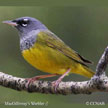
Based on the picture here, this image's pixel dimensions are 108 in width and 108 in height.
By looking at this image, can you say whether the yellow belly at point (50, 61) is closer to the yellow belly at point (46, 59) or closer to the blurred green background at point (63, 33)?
the yellow belly at point (46, 59)

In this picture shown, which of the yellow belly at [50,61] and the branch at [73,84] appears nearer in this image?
the branch at [73,84]

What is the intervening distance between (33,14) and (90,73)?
220 cm

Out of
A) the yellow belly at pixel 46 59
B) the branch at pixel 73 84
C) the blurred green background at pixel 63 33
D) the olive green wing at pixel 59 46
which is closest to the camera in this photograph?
the branch at pixel 73 84

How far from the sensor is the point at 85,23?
927cm

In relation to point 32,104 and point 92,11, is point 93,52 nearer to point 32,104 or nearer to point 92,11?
point 92,11

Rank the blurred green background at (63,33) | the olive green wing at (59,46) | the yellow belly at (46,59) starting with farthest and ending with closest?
the blurred green background at (63,33) → the olive green wing at (59,46) → the yellow belly at (46,59)

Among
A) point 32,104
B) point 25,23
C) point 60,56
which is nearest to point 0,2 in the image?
point 25,23

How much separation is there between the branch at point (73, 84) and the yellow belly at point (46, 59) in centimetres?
31

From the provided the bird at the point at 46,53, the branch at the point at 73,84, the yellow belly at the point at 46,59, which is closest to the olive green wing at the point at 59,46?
the bird at the point at 46,53

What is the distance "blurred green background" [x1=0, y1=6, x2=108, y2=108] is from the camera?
28.2ft

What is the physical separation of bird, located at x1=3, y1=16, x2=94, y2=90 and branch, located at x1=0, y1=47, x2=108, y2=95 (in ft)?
0.40

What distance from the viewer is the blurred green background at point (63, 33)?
8.59 m

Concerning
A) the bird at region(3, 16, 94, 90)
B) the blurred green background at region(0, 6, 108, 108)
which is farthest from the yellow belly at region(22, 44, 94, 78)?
the blurred green background at region(0, 6, 108, 108)

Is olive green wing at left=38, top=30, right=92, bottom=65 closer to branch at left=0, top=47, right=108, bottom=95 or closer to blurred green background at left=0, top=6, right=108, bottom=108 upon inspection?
branch at left=0, top=47, right=108, bottom=95
